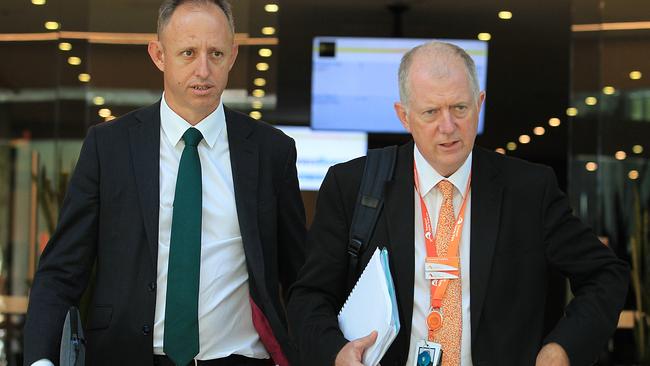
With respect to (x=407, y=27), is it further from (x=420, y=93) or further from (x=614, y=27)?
(x=420, y=93)

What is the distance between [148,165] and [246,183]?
0.31 metres

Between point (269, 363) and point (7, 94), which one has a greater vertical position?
point (7, 94)

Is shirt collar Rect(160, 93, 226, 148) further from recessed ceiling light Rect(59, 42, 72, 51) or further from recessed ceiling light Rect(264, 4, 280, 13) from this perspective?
recessed ceiling light Rect(264, 4, 280, 13)

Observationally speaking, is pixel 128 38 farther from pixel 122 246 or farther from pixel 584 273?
pixel 584 273

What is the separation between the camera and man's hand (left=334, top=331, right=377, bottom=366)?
10.2 feet

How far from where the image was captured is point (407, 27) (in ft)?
32.3

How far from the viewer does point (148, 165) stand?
372 cm

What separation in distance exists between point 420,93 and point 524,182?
406mm

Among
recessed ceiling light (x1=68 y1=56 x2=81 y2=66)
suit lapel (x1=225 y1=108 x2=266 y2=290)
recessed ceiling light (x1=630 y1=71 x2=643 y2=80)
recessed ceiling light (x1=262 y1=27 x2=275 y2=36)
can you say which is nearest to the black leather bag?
suit lapel (x1=225 y1=108 x2=266 y2=290)

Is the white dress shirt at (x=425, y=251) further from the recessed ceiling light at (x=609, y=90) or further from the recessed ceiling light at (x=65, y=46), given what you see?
the recessed ceiling light at (x=65, y=46)

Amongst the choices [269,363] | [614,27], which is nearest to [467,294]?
[269,363]

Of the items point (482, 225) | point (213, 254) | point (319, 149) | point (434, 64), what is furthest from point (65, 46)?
point (482, 225)

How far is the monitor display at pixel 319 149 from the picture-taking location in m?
9.06

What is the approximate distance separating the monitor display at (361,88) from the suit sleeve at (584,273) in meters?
6.02
